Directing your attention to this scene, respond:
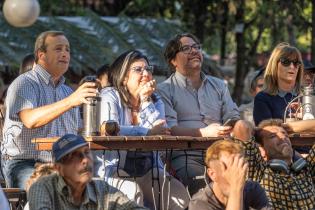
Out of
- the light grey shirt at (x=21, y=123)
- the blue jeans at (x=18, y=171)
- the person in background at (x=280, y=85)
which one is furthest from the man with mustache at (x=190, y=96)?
the blue jeans at (x=18, y=171)

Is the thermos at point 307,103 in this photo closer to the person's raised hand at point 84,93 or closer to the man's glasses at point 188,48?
the man's glasses at point 188,48

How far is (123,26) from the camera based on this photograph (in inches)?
843

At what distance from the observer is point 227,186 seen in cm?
729

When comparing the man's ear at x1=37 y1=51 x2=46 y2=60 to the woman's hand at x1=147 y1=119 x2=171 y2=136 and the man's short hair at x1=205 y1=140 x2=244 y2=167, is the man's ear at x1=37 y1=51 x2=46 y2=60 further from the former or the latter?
the man's short hair at x1=205 y1=140 x2=244 y2=167

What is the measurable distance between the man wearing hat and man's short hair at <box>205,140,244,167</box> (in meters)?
0.59

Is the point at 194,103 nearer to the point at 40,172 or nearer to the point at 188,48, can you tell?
the point at 188,48

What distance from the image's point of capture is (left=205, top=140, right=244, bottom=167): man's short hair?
723cm

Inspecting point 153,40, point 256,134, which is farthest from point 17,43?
point 256,134

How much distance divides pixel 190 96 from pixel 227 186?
2129mm

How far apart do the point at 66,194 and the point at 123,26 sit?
14.5 m

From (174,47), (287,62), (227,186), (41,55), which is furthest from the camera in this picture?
(287,62)

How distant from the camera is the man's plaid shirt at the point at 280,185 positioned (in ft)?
26.6

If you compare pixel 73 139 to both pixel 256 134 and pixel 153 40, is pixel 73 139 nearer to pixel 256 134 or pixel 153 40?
pixel 256 134

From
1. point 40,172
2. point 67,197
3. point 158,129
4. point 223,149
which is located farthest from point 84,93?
point 223,149
